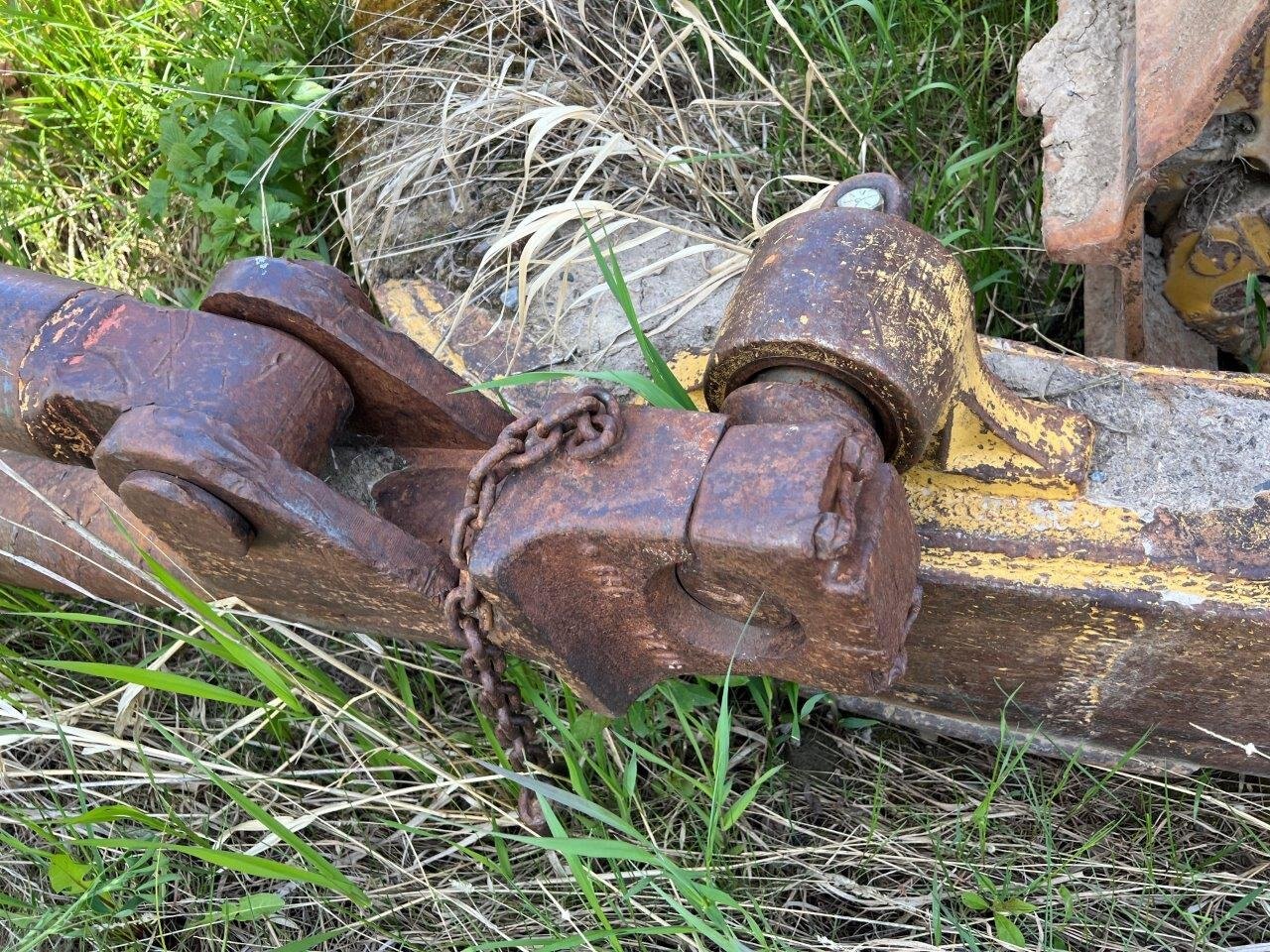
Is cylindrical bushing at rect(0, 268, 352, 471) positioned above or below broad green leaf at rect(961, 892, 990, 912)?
above

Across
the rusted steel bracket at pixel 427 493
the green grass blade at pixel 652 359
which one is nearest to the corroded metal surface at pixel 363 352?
the rusted steel bracket at pixel 427 493

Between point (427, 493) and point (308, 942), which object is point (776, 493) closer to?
point (427, 493)

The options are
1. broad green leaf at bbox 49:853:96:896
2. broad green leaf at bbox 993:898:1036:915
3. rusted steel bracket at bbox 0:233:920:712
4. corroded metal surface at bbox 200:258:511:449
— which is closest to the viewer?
rusted steel bracket at bbox 0:233:920:712

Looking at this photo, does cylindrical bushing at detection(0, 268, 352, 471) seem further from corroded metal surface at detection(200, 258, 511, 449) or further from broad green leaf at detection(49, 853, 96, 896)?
broad green leaf at detection(49, 853, 96, 896)

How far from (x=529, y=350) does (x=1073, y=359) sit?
1039 mm

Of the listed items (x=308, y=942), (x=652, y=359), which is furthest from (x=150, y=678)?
(x=652, y=359)

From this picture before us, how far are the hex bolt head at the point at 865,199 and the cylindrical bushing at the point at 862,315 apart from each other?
8 cm

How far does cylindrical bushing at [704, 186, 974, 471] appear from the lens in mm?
A: 1731

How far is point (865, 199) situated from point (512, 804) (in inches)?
48.2

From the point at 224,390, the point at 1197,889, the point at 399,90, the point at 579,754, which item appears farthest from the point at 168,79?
the point at 1197,889

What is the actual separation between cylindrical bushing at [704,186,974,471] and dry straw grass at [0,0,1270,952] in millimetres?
493

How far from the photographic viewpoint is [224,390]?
1.81m

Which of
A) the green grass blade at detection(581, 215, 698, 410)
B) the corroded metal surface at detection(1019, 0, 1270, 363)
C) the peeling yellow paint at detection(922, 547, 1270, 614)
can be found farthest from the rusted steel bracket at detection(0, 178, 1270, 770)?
the corroded metal surface at detection(1019, 0, 1270, 363)

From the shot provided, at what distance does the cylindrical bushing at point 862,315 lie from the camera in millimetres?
Answer: 1731
